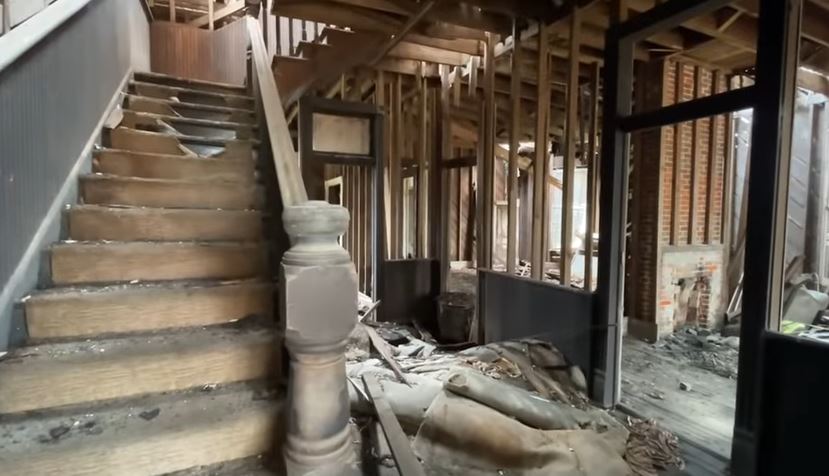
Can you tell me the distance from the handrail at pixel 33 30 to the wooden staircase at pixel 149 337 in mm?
713

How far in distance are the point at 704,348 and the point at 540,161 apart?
2944 millimetres

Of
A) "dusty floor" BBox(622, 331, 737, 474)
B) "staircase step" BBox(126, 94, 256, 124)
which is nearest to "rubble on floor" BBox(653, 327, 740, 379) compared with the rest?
"dusty floor" BBox(622, 331, 737, 474)

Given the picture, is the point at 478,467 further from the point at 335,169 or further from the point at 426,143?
the point at 335,169

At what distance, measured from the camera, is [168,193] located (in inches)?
92.0

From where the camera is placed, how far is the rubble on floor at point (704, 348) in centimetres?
442

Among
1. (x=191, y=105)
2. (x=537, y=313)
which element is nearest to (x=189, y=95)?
(x=191, y=105)

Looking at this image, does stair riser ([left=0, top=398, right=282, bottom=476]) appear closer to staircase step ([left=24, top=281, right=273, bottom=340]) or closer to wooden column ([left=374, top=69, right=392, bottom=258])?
staircase step ([left=24, top=281, right=273, bottom=340])

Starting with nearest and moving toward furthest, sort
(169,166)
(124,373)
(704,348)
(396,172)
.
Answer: (124,373) < (169,166) < (704,348) < (396,172)

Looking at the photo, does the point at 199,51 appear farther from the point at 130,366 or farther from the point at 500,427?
the point at 500,427

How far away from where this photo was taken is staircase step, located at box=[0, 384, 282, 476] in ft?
4.04

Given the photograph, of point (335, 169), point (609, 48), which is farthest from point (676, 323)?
point (335, 169)

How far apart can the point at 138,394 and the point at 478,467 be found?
1700 millimetres

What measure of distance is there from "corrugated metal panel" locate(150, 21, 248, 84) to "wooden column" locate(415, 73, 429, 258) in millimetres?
2383

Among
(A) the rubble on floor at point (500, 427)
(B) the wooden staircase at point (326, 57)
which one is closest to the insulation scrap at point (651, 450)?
(A) the rubble on floor at point (500, 427)
